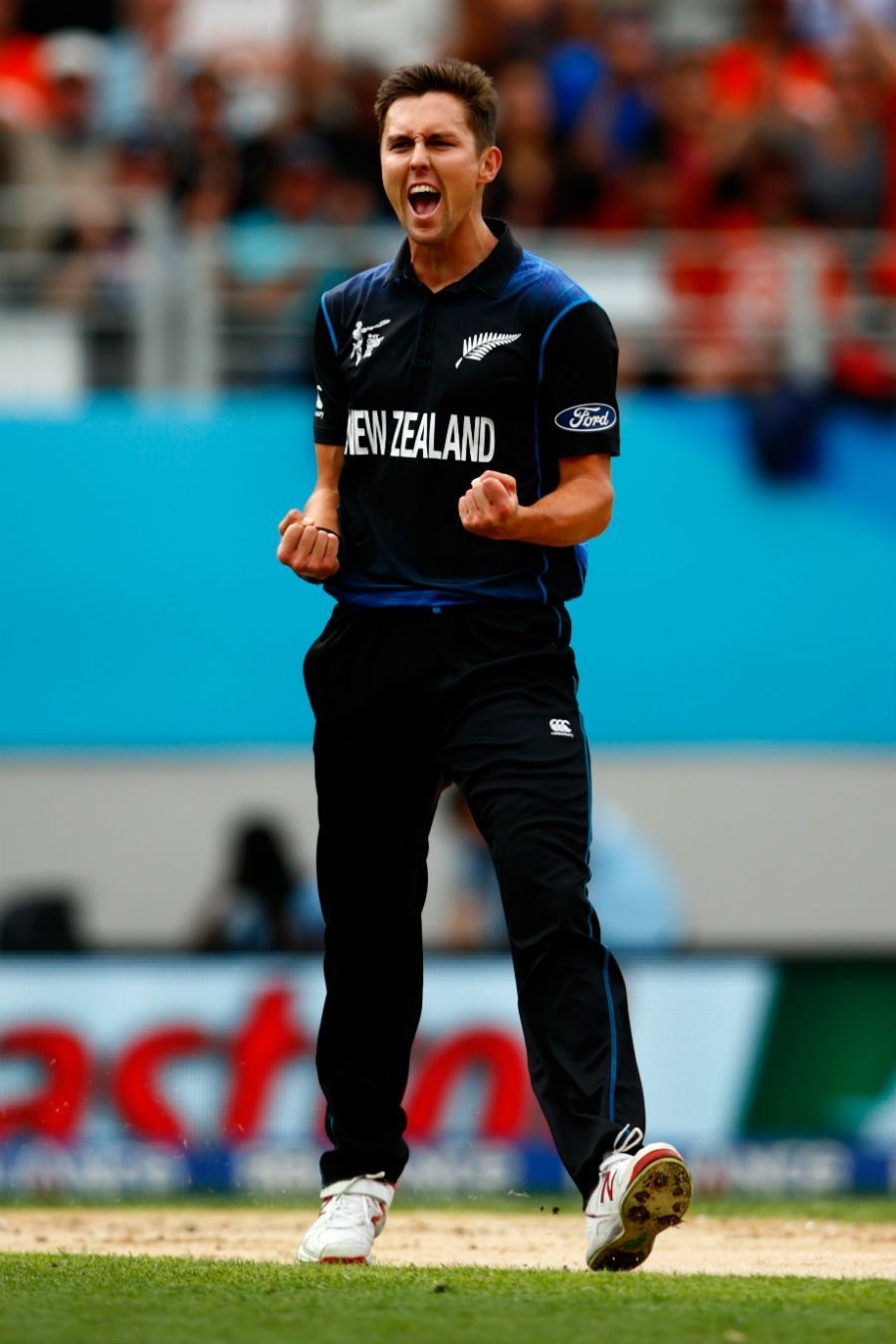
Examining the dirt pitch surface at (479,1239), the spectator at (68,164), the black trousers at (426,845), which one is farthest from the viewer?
the spectator at (68,164)

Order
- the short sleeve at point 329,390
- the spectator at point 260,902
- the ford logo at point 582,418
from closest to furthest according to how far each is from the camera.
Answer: the ford logo at point 582,418
the short sleeve at point 329,390
the spectator at point 260,902

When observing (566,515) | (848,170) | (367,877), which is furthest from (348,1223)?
(848,170)

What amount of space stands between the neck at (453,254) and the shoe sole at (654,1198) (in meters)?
1.94

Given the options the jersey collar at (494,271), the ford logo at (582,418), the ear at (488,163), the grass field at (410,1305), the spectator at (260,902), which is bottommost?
the spectator at (260,902)

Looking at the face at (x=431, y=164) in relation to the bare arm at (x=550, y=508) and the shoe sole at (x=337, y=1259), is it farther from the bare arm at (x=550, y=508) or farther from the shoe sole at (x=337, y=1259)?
the shoe sole at (x=337, y=1259)

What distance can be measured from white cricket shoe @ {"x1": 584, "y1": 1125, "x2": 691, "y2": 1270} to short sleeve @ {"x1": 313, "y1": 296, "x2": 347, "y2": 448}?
1.70 metres

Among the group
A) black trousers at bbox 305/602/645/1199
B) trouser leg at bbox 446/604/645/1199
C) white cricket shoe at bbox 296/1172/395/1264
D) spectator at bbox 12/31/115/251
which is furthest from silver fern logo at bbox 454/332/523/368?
spectator at bbox 12/31/115/251

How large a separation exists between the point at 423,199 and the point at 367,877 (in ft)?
4.85

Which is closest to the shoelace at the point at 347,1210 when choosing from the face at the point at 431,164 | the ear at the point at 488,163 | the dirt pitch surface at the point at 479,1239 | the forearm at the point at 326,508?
the dirt pitch surface at the point at 479,1239

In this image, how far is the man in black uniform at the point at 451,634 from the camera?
5.14 metres

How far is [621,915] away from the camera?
437 inches

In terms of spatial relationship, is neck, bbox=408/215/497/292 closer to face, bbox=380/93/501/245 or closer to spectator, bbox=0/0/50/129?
face, bbox=380/93/501/245

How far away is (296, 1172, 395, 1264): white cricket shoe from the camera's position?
5.47 m

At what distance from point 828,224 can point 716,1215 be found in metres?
6.57
